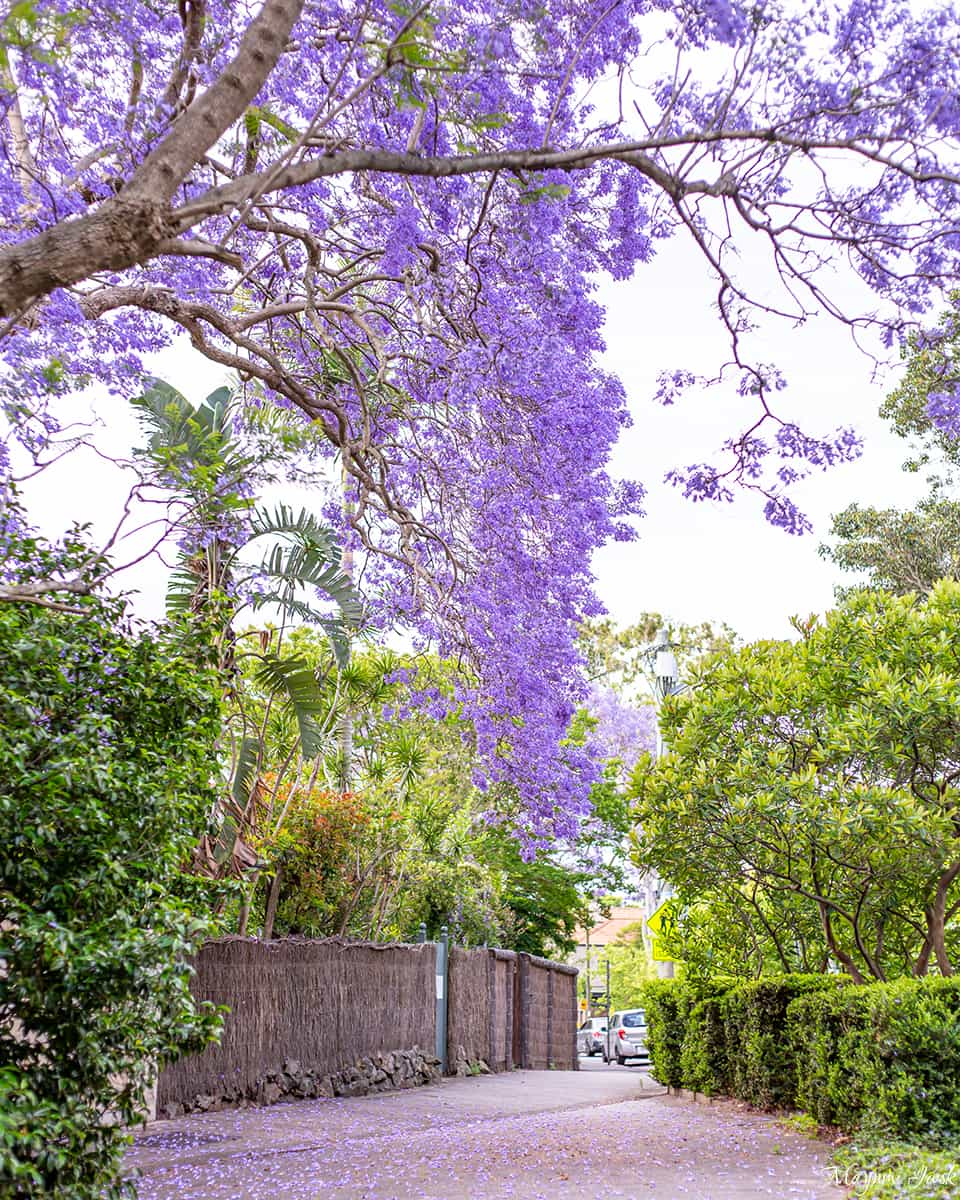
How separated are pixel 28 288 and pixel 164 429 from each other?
5.37 metres

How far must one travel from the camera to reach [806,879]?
9305mm

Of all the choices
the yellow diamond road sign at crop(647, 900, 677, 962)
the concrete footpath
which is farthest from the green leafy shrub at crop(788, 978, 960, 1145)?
the yellow diamond road sign at crop(647, 900, 677, 962)

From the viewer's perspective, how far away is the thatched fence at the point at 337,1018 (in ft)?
34.2

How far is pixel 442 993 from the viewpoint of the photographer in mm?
15055

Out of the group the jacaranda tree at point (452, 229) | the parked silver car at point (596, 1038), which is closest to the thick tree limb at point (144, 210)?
the jacaranda tree at point (452, 229)

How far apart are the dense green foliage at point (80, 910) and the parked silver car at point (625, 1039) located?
25941 millimetres

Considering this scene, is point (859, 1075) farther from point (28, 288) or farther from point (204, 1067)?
point (28, 288)

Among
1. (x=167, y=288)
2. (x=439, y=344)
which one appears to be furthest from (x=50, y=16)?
(x=439, y=344)

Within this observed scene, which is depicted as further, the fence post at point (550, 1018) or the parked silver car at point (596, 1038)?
the parked silver car at point (596, 1038)

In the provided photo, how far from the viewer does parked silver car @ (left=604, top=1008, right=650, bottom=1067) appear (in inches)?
1115

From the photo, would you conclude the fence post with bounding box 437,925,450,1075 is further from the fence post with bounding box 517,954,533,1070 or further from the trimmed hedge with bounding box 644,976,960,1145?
the trimmed hedge with bounding box 644,976,960,1145

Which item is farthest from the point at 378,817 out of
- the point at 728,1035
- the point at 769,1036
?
the point at 769,1036

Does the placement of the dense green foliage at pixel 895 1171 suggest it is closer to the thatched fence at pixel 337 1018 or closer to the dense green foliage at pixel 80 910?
the dense green foliage at pixel 80 910

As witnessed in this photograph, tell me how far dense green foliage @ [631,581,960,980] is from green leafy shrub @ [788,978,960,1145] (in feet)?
3.08
